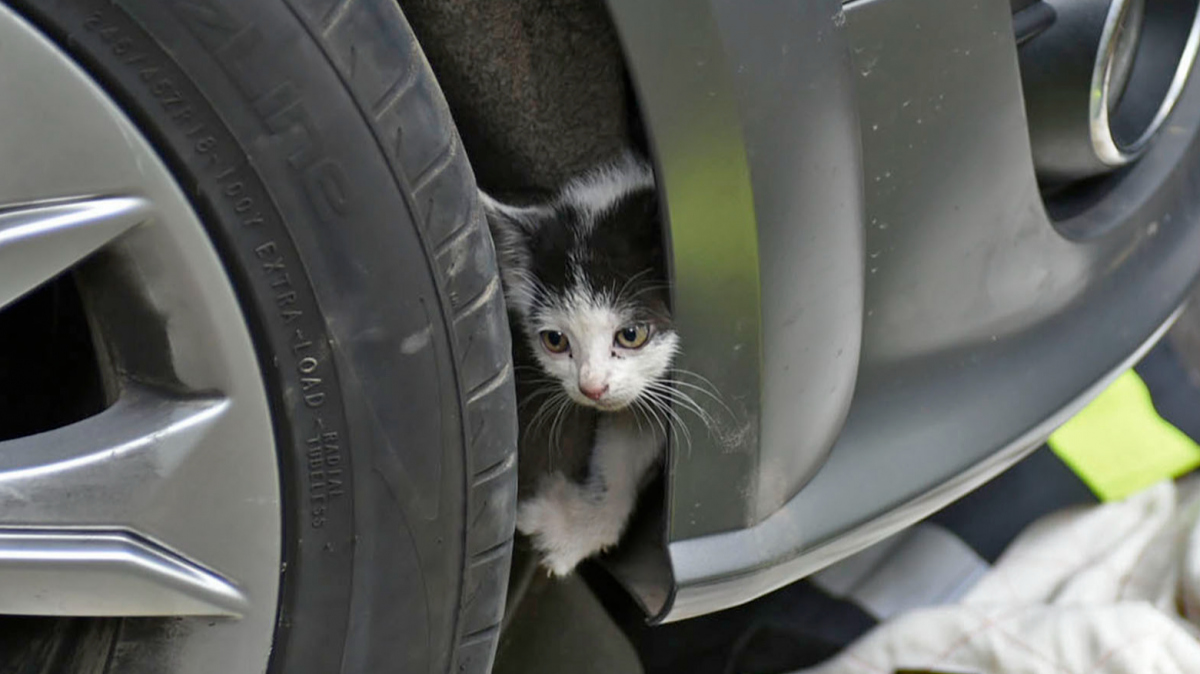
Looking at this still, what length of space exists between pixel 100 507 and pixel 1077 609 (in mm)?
1485

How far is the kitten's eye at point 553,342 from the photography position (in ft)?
5.67

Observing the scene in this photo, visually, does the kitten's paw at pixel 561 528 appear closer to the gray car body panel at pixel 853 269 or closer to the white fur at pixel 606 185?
the gray car body panel at pixel 853 269

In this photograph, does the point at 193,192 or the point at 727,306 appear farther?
the point at 727,306

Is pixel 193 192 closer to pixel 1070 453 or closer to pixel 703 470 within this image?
pixel 703 470

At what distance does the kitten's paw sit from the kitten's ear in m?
0.27

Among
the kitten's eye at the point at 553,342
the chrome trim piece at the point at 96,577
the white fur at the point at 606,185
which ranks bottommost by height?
the kitten's eye at the point at 553,342

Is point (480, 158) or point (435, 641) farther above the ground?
point (480, 158)

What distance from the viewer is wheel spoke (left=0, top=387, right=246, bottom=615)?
1045mm

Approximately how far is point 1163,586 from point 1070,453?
1.12 ft

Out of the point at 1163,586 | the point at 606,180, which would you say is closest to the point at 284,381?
the point at 606,180

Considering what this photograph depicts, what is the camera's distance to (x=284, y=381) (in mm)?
1104

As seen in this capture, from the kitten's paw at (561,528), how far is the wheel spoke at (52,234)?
2.49 feet

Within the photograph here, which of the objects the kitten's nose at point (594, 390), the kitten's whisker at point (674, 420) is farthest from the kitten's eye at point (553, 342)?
the kitten's whisker at point (674, 420)

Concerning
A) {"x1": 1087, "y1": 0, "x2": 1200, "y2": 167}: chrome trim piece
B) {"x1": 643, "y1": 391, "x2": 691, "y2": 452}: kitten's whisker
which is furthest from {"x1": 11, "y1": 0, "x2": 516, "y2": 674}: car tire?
{"x1": 1087, "y1": 0, "x2": 1200, "y2": 167}: chrome trim piece
